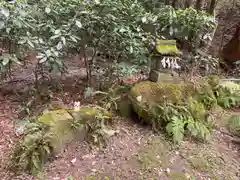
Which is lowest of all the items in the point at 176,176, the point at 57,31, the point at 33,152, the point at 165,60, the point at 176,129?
the point at 176,176

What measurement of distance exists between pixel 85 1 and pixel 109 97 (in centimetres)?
131

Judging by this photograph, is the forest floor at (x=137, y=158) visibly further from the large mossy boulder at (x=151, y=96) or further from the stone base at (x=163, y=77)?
the stone base at (x=163, y=77)

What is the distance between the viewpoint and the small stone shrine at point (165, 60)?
378 cm

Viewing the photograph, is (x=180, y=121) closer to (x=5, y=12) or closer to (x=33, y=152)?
(x=33, y=152)

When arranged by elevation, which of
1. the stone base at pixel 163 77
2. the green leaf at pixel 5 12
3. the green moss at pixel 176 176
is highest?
the green leaf at pixel 5 12

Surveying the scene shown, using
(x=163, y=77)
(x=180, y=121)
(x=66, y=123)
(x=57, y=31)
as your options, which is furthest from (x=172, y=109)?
(x=57, y=31)

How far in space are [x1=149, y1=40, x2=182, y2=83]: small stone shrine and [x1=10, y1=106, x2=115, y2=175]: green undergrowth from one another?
94 cm

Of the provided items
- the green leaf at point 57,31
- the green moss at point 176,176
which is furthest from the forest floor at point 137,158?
the green leaf at point 57,31

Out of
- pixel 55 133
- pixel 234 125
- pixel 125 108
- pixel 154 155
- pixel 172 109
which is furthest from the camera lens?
pixel 234 125

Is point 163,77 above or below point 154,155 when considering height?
above

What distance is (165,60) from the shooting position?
379 centimetres

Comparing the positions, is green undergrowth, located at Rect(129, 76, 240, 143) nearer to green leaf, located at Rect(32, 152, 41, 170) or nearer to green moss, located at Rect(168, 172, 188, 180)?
green moss, located at Rect(168, 172, 188, 180)

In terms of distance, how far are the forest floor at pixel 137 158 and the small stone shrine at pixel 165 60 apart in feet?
2.49

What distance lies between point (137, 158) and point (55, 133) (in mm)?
949
